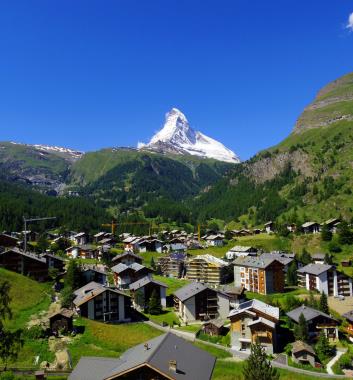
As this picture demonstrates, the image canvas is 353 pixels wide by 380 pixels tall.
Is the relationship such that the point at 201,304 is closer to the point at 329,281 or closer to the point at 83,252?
the point at 329,281

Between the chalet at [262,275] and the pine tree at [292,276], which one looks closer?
the chalet at [262,275]

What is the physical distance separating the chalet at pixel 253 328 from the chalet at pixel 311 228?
99864 mm

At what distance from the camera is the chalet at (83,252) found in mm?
156375

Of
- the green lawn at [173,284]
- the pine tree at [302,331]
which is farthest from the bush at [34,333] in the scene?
the green lawn at [173,284]

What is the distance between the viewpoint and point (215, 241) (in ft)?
614

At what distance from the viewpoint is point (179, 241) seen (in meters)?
187

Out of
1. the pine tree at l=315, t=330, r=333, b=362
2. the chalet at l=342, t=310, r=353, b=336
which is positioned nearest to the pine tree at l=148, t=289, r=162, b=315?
the pine tree at l=315, t=330, r=333, b=362

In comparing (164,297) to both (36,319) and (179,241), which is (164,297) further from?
(179,241)

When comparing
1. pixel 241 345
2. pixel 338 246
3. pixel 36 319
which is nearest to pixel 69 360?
pixel 36 319

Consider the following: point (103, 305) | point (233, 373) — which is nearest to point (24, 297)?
point (103, 305)

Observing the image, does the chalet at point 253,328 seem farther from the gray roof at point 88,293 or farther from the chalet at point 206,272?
the chalet at point 206,272

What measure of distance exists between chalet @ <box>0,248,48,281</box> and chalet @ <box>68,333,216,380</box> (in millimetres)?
65967

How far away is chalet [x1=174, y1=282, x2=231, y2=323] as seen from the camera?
3371 inches

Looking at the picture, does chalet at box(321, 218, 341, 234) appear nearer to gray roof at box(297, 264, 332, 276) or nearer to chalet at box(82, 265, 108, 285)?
gray roof at box(297, 264, 332, 276)
